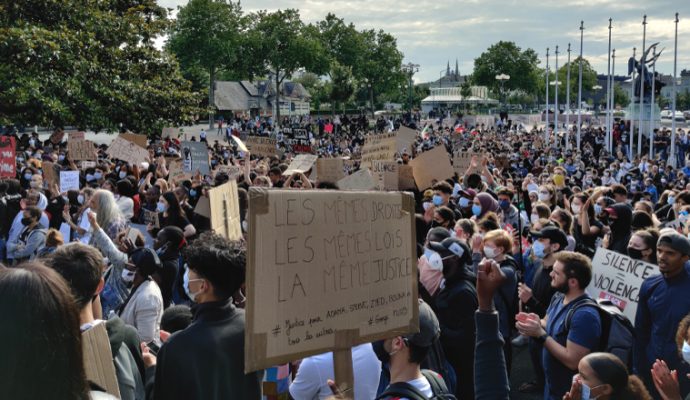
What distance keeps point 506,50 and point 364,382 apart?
358ft

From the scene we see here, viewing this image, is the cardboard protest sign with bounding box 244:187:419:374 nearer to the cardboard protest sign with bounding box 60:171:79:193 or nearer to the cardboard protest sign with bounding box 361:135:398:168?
the cardboard protest sign with bounding box 60:171:79:193

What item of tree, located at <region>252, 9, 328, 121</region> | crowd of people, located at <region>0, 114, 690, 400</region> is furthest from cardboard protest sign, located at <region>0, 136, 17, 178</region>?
tree, located at <region>252, 9, 328, 121</region>

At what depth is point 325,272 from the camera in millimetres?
3027

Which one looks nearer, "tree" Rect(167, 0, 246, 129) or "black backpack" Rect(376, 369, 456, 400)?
"black backpack" Rect(376, 369, 456, 400)

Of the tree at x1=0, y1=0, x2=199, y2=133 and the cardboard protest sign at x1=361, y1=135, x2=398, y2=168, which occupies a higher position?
the tree at x1=0, y1=0, x2=199, y2=133

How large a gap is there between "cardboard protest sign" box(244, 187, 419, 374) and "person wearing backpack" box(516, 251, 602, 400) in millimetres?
1432

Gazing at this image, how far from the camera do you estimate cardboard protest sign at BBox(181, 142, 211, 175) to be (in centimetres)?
1326

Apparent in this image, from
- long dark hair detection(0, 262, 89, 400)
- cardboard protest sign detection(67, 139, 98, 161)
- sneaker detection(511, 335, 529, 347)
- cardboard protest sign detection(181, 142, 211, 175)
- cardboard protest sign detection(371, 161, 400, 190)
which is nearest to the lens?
long dark hair detection(0, 262, 89, 400)

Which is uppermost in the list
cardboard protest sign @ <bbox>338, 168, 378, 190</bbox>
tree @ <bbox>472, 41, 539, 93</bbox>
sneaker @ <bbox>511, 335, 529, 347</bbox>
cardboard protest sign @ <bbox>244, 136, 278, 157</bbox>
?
tree @ <bbox>472, 41, 539, 93</bbox>

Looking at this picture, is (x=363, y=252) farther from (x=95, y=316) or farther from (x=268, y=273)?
(x=95, y=316)

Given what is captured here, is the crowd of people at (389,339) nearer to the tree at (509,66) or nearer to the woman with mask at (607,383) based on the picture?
the woman with mask at (607,383)

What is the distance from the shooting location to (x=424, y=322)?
11.7 feet

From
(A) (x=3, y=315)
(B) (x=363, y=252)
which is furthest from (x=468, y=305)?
(A) (x=3, y=315)

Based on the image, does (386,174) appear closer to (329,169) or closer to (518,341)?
(329,169)
